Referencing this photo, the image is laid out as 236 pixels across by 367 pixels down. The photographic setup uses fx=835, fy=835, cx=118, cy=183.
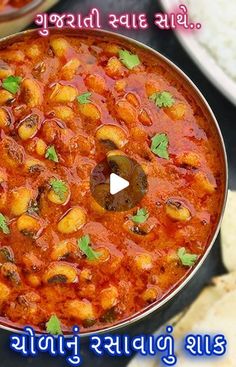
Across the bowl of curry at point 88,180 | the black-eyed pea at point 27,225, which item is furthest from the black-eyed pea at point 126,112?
the black-eyed pea at point 27,225

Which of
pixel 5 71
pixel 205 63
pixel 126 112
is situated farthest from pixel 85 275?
pixel 205 63

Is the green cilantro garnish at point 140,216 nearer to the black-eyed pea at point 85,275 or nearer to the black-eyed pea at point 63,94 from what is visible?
the black-eyed pea at point 85,275

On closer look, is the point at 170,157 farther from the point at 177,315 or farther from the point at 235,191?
the point at 177,315

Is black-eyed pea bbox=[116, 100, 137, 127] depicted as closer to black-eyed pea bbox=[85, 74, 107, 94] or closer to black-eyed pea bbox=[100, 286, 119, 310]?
black-eyed pea bbox=[85, 74, 107, 94]

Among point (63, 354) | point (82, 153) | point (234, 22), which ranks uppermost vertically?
point (234, 22)

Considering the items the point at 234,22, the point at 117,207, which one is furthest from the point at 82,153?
the point at 234,22
